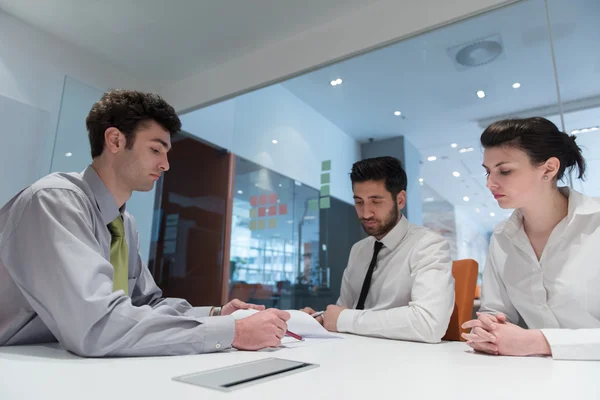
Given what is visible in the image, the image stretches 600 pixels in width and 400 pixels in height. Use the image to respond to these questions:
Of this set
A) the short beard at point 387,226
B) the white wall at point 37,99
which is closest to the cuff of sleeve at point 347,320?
the short beard at point 387,226

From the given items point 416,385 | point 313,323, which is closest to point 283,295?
point 313,323

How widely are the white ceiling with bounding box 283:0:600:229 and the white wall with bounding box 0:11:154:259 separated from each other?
77.3 inches

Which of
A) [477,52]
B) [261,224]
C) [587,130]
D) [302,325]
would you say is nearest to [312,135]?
[261,224]

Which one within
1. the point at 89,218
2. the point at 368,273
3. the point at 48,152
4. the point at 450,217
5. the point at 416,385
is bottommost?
the point at 416,385

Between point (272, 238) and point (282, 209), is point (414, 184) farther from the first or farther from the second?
point (272, 238)

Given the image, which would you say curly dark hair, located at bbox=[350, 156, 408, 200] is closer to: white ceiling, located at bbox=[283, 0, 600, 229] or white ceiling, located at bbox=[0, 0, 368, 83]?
white ceiling, located at bbox=[283, 0, 600, 229]

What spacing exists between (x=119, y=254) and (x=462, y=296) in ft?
4.38

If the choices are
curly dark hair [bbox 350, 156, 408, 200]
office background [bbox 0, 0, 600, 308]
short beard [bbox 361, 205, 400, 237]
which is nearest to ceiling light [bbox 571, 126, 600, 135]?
office background [bbox 0, 0, 600, 308]

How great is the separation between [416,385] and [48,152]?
3.52 m

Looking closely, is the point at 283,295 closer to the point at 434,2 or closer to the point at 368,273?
the point at 368,273

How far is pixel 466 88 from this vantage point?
267cm

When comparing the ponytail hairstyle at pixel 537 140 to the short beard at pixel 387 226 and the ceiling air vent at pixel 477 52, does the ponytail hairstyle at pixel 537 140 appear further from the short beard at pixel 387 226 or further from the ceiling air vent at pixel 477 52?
the ceiling air vent at pixel 477 52

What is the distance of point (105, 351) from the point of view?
0.86 metres

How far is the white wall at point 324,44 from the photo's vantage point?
107 inches
